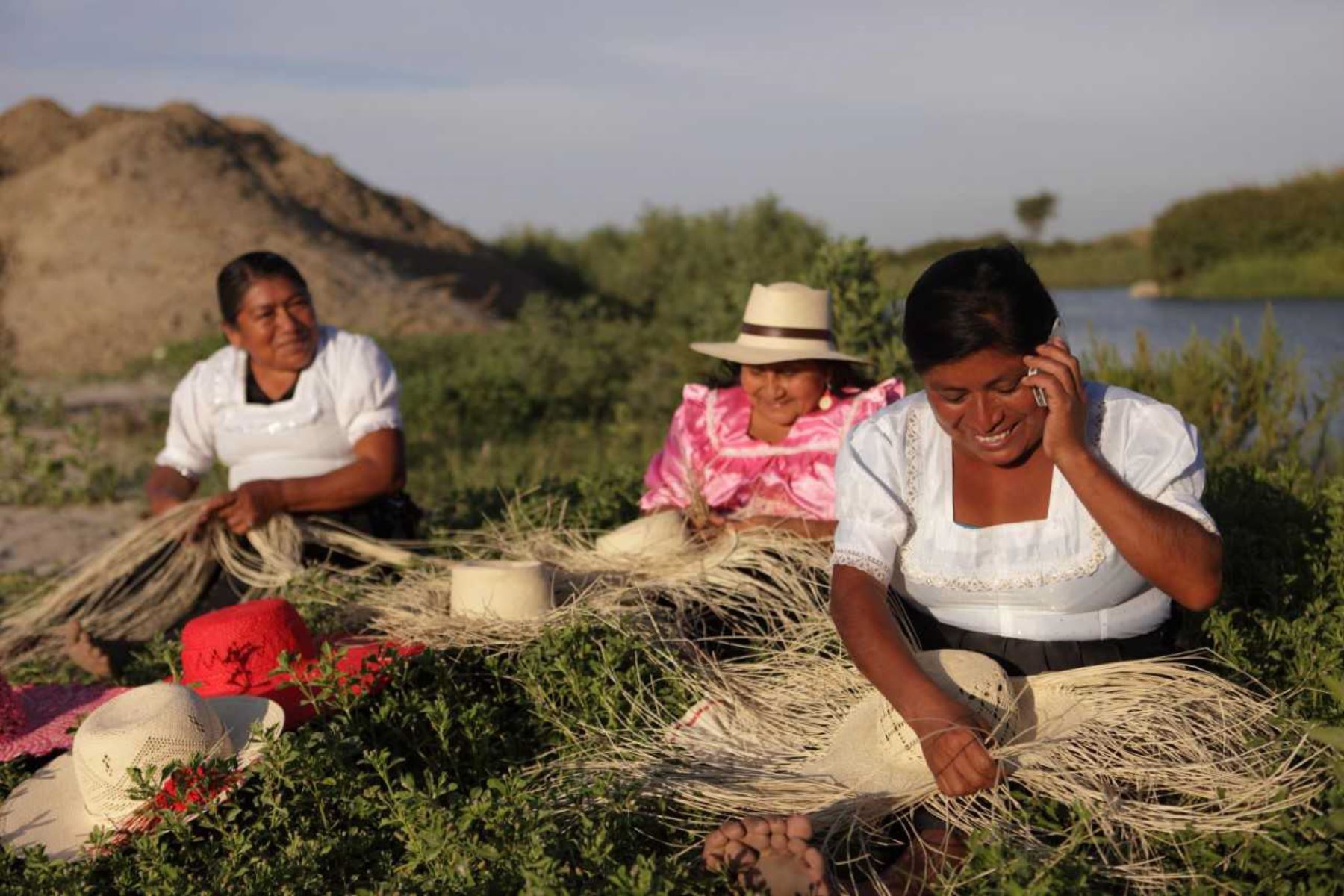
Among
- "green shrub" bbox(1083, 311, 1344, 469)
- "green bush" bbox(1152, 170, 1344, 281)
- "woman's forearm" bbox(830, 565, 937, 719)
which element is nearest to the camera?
"woman's forearm" bbox(830, 565, 937, 719)

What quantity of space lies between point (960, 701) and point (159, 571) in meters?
3.15

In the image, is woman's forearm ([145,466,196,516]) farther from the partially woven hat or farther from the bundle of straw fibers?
the partially woven hat

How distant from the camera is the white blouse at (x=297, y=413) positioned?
4848 millimetres

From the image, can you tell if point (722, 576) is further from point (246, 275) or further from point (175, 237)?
point (175, 237)

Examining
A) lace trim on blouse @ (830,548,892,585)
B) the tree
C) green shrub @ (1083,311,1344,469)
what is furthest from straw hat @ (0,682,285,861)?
the tree

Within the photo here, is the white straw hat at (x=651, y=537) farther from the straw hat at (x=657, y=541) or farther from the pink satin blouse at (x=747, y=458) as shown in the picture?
the pink satin blouse at (x=747, y=458)

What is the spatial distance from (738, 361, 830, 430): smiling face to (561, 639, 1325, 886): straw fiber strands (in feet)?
4.84

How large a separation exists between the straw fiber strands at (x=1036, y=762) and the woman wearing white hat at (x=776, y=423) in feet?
4.28

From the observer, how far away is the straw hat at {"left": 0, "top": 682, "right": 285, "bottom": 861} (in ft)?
9.09

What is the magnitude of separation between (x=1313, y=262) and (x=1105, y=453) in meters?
8.88

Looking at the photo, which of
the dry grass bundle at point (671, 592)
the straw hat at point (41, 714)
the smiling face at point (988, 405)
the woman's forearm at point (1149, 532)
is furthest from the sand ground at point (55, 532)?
the woman's forearm at point (1149, 532)

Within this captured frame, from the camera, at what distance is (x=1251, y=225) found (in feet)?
38.1

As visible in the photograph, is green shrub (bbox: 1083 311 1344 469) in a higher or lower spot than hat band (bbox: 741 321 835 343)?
lower

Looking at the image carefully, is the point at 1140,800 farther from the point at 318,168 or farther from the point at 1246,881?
the point at 318,168
